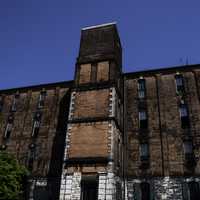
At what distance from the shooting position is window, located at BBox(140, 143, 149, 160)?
26700 mm

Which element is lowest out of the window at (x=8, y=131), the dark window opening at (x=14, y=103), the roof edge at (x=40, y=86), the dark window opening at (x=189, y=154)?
the dark window opening at (x=189, y=154)

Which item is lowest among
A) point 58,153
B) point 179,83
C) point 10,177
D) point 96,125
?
point 10,177

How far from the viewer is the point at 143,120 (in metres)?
28.8

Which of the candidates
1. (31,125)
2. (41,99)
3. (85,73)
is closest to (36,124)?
(31,125)

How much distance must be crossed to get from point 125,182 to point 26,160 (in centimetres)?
1078

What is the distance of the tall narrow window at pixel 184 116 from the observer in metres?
27.3

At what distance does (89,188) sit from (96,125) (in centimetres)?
526

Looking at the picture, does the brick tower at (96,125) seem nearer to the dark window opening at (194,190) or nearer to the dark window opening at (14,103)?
the dark window opening at (194,190)

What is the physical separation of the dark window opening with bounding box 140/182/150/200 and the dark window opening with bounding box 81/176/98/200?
14.8 feet

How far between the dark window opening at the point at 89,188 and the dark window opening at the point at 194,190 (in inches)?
312

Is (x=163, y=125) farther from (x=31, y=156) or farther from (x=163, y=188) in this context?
(x=31, y=156)

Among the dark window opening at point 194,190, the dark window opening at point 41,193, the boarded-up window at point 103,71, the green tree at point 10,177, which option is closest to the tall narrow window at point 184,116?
the dark window opening at point 194,190

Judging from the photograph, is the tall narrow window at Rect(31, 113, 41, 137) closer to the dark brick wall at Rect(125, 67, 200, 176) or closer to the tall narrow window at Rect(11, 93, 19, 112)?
the tall narrow window at Rect(11, 93, 19, 112)

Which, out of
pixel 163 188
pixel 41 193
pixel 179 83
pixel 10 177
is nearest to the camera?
pixel 10 177
